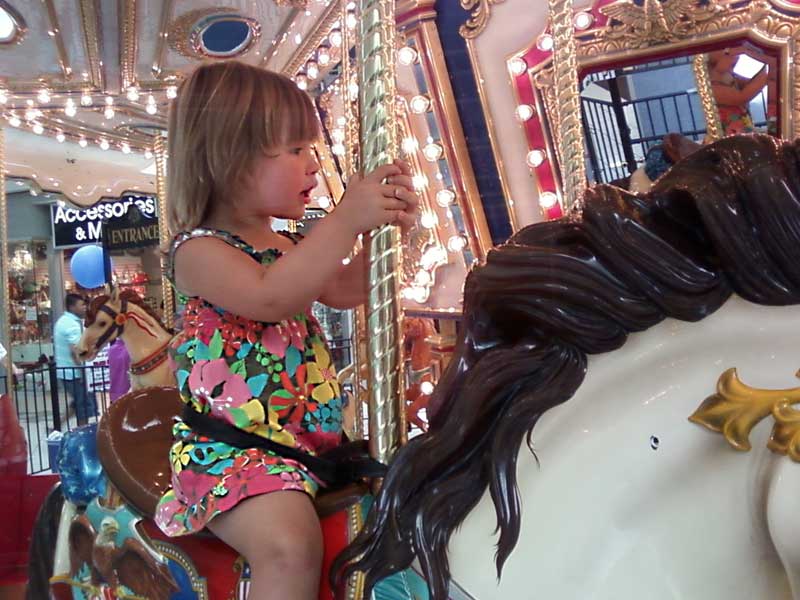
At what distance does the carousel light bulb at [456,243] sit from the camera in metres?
3.39

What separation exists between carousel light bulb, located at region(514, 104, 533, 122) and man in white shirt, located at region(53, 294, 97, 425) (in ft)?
8.28

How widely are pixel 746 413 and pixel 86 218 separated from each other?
429 cm

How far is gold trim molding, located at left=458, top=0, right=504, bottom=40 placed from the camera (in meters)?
3.01

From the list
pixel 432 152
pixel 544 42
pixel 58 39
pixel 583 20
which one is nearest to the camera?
pixel 58 39

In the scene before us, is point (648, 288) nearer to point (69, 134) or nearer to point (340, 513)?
point (340, 513)

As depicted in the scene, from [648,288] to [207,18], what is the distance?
6.30 ft

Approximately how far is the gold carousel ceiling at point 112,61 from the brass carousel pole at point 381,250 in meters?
1.03

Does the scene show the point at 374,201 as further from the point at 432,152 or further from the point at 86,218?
the point at 86,218

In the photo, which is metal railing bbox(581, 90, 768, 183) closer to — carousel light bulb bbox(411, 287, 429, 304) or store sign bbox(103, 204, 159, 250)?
carousel light bulb bbox(411, 287, 429, 304)

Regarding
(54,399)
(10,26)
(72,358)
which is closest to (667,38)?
(10,26)

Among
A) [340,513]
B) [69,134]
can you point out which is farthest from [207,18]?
[340,513]

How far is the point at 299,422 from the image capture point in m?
0.97

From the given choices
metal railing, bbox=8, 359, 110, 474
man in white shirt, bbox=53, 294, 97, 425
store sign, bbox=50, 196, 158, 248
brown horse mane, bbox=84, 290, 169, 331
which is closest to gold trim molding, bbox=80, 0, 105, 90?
store sign, bbox=50, 196, 158, 248

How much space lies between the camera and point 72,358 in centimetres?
416
